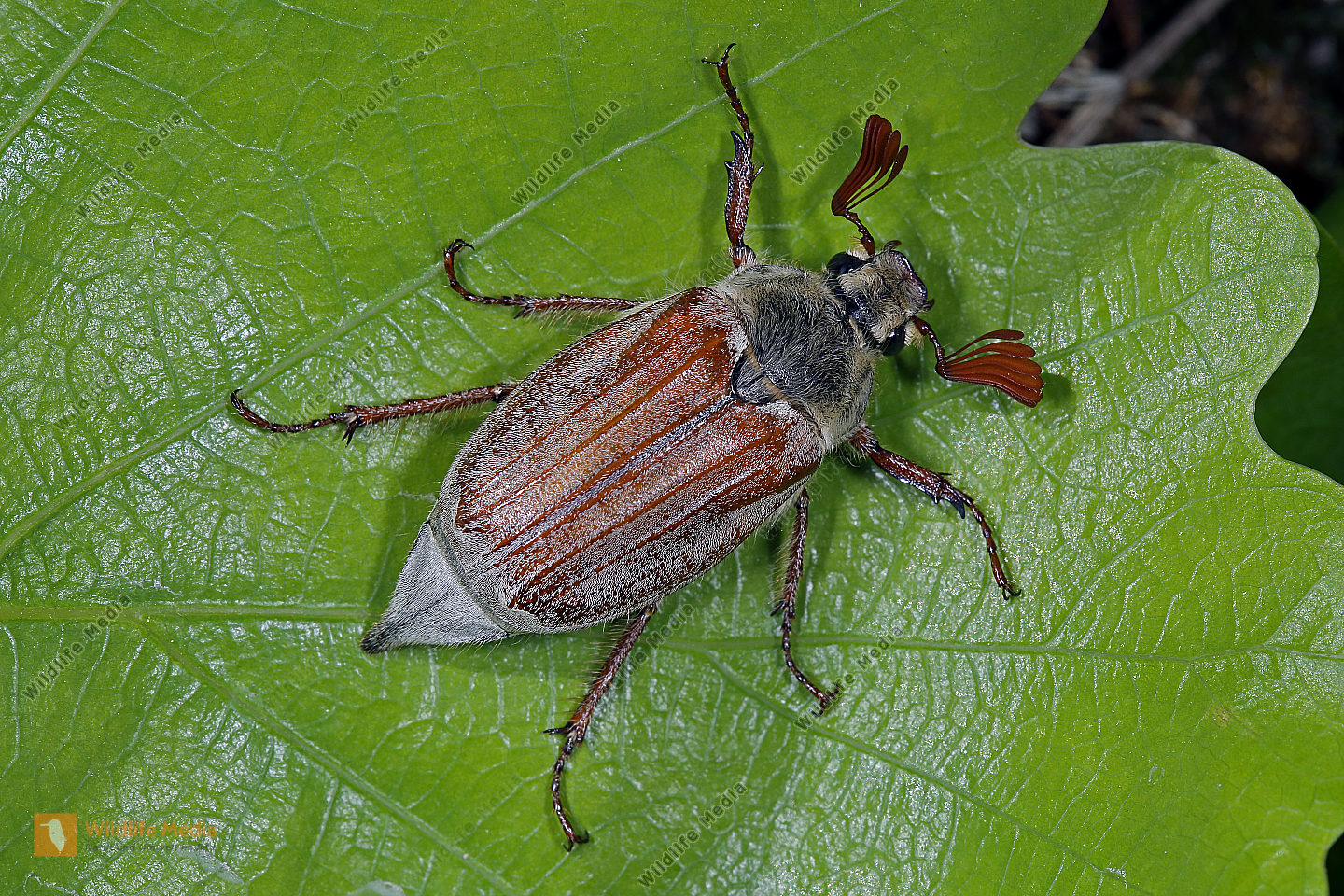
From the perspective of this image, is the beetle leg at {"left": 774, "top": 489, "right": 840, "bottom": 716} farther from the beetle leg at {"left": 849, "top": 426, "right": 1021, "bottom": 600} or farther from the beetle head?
the beetle head

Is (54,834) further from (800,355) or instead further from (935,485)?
(935,485)

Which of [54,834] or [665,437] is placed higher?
[665,437]

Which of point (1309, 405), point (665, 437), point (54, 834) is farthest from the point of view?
point (1309, 405)

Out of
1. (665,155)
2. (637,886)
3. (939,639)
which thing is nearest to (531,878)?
(637,886)

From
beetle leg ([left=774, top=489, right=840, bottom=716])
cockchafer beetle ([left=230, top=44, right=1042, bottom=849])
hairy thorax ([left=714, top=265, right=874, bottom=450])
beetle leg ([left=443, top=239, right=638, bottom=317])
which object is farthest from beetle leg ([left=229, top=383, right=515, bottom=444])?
beetle leg ([left=774, top=489, right=840, bottom=716])

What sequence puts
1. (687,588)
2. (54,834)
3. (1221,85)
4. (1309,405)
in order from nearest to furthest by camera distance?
1. (54,834)
2. (687,588)
3. (1309,405)
4. (1221,85)

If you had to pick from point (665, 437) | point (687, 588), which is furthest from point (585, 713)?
point (665, 437)
